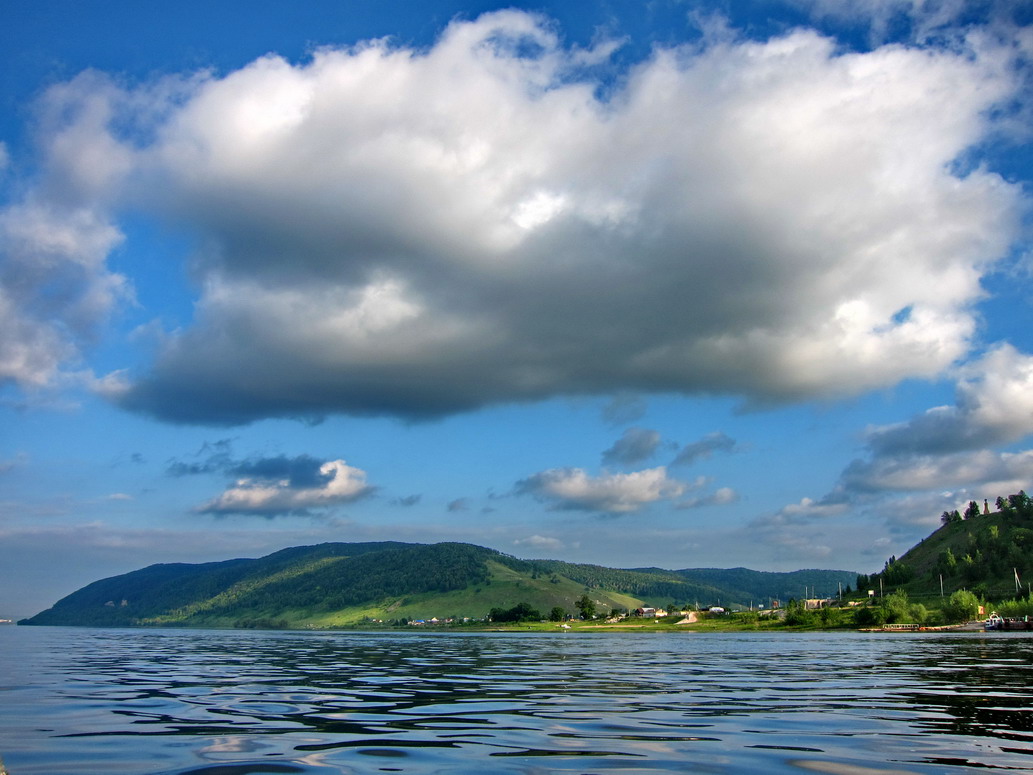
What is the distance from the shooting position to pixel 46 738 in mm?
21438

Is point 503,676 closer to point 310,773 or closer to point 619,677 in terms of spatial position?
point 619,677

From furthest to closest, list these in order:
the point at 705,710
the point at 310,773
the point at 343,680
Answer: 1. the point at 343,680
2. the point at 705,710
3. the point at 310,773

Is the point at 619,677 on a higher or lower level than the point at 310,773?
lower

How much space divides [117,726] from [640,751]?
16.3 meters

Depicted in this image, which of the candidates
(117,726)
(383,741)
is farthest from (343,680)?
(383,741)

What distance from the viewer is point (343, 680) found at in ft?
145

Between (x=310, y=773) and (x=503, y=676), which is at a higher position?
(x=310, y=773)

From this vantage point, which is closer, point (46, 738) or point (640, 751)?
point (640, 751)

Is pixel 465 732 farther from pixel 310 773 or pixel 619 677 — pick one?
pixel 619 677

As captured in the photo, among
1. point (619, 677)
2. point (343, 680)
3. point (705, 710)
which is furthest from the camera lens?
point (619, 677)

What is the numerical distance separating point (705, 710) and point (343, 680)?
77.1 feet

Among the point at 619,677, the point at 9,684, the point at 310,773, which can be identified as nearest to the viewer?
the point at 310,773

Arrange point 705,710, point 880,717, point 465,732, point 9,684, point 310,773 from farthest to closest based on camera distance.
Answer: point 9,684, point 705,710, point 880,717, point 465,732, point 310,773

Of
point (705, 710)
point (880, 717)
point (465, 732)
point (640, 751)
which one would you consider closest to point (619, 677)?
point (705, 710)
